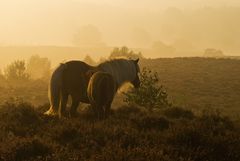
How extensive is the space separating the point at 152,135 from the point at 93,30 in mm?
181973

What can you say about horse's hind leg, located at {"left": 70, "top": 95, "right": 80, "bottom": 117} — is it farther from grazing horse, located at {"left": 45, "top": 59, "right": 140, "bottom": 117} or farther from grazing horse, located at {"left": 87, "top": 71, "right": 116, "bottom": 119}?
grazing horse, located at {"left": 87, "top": 71, "right": 116, "bottom": 119}

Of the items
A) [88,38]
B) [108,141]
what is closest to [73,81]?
[108,141]

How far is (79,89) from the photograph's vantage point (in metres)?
12.8

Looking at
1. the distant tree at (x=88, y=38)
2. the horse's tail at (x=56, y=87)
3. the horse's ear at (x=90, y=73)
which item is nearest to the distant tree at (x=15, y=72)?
the horse's tail at (x=56, y=87)

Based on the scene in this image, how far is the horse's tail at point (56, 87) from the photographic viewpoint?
1282 centimetres

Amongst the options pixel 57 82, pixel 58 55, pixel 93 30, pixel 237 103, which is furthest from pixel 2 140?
pixel 93 30

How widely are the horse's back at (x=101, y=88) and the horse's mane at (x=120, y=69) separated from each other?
0.92m

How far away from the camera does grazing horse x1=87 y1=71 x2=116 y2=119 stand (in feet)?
38.7

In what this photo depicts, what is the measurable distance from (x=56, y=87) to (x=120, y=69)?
2167 mm

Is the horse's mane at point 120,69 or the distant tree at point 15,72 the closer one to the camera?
the horse's mane at point 120,69

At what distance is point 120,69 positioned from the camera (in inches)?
527

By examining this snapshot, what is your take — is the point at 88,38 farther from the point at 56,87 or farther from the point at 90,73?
the point at 90,73

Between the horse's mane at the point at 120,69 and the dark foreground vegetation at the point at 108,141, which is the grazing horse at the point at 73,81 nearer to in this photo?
the horse's mane at the point at 120,69

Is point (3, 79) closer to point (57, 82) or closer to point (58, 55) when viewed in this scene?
point (57, 82)
